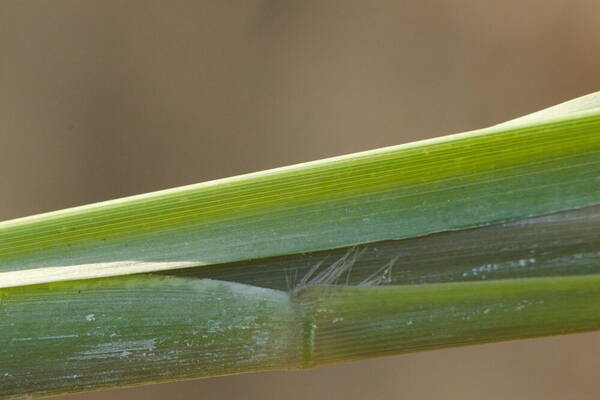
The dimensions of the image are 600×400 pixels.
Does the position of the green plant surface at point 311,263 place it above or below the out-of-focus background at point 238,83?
below

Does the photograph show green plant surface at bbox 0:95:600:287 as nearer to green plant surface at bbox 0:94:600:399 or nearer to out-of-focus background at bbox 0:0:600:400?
green plant surface at bbox 0:94:600:399

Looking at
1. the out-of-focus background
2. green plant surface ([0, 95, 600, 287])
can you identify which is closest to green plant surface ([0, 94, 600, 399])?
green plant surface ([0, 95, 600, 287])

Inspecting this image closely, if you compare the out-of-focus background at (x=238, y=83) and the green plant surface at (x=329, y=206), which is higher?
the out-of-focus background at (x=238, y=83)

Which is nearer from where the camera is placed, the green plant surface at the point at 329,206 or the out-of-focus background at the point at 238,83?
the green plant surface at the point at 329,206

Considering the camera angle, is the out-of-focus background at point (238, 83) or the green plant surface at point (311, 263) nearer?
the green plant surface at point (311, 263)

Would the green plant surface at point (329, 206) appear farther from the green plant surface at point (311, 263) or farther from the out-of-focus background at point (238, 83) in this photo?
the out-of-focus background at point (238, 83)

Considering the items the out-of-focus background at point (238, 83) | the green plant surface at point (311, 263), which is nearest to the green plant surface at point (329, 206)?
the green plant surface at point (311, 263)
